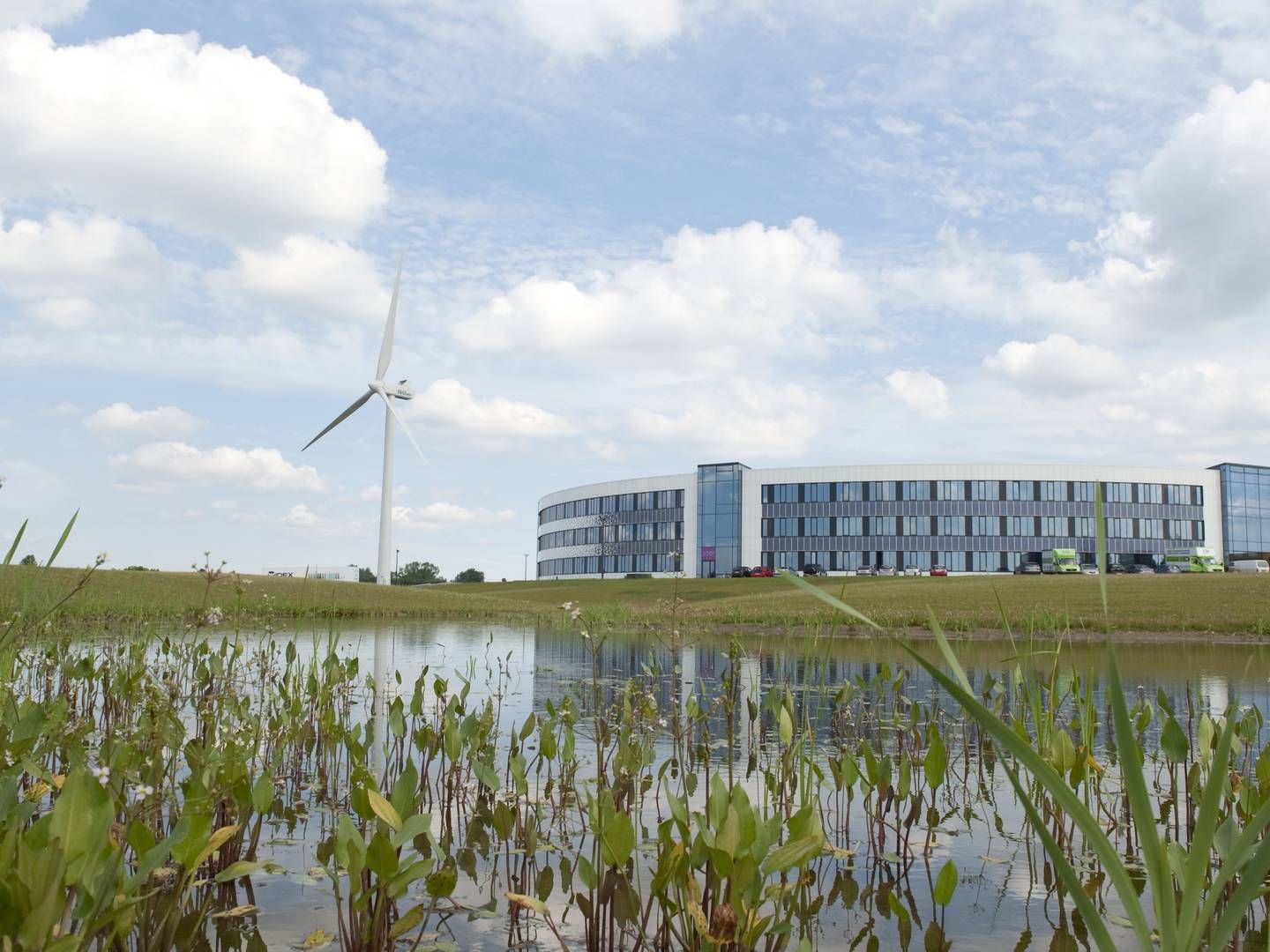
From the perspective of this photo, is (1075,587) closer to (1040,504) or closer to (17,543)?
(17,543)

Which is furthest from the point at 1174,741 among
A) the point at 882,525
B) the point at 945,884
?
the point at 882,525

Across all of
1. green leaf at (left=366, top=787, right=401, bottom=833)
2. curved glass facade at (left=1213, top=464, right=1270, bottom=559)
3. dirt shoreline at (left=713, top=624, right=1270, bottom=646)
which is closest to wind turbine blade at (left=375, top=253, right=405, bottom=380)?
dirt shoreline at (left=713, top=624, right=1270, bottom=646)

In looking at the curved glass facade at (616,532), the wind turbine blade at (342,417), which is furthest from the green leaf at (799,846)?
the curved glass facade at (616,532)

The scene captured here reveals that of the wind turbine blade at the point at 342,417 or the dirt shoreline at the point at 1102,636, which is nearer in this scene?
the dirt shoreline at the point at 1102,636

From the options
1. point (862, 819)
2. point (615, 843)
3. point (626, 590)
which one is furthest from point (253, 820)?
point (626, 590)

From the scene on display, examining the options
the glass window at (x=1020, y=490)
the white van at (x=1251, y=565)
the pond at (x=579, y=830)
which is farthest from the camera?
the glass window at (x=1020, y=490)

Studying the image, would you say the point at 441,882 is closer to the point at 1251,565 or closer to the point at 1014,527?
the point at 1251,565

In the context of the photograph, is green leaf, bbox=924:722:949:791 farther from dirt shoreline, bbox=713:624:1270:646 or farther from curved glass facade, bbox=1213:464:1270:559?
curved glass facade, bbox=1213:464:1270:559

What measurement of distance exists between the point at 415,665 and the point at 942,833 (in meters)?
12.4

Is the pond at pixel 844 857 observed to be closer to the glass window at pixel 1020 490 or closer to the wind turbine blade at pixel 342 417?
the wind turbine blade at pixel 342 417

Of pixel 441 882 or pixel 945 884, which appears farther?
pixel 945 884

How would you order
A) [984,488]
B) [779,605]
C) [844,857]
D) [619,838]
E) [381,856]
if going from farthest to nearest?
[984,488]
[779,605]
[844,857]
[619,838]
[381,856]

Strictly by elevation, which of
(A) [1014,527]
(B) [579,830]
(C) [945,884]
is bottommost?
(B) [579,830]

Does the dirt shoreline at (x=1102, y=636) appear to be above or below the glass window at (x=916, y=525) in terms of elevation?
below
